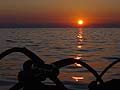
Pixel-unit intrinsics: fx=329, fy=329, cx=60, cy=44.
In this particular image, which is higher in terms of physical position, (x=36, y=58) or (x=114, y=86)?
(x=36, y=58)

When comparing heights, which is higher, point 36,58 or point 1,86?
point 36,58

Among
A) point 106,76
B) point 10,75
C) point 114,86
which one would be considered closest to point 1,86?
point 10,75

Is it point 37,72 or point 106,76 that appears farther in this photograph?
point 106,76

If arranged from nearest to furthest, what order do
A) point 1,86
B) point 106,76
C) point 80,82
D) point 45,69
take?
point 45,69 → point 1,86 → point 80,82 → point 106,76

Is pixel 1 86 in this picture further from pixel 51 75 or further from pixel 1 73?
pixel 51 75

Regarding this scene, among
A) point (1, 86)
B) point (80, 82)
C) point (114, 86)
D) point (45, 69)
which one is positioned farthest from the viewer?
point (80, 82)

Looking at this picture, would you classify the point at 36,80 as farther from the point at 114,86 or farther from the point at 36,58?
the point at 114,86

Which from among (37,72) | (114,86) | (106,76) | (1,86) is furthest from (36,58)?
(106,76)

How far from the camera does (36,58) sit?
136 inches

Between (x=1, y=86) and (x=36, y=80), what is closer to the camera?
(x=36, y=80)

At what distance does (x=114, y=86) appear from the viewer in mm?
3959

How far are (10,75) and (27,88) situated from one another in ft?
60.1

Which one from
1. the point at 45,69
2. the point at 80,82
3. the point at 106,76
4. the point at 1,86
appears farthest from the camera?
the point at 106,76

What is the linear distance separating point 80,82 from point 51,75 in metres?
16.0
